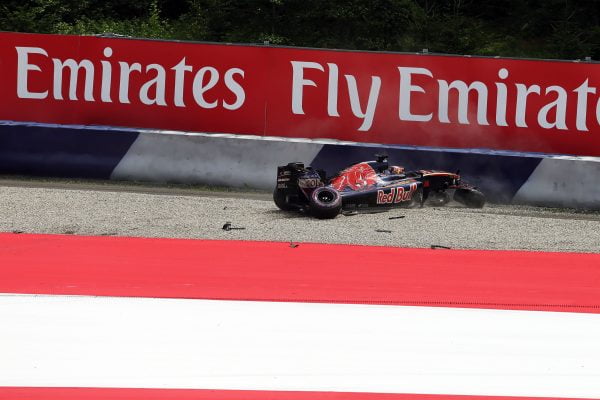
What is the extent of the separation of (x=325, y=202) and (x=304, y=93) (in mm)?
2696

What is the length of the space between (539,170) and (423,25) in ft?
41.4

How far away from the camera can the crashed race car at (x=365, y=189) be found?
398 inches

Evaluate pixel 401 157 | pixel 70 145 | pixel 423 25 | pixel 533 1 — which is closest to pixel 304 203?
pixel 401 157

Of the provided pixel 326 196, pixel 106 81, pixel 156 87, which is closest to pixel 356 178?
pixel 326 196

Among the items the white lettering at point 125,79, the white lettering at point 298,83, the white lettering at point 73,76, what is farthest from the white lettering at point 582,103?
the white lettering at point 73,76

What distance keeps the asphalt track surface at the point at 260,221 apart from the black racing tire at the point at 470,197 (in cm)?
15

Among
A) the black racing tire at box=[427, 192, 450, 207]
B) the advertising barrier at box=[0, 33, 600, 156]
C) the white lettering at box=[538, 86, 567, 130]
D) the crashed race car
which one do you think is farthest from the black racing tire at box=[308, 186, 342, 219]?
the white lettering at box=[538, 86, 567, 130]

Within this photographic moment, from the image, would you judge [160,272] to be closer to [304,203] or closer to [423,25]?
[304,203]

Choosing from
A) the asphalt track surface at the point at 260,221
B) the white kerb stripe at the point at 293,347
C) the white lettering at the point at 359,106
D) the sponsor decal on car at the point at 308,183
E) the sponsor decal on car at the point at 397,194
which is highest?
the white lettering at the point at 359,106

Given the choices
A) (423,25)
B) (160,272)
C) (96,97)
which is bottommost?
(160,272)

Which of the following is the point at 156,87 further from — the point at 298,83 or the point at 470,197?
the point at 470,197

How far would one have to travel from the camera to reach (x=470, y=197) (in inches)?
Answer: 445

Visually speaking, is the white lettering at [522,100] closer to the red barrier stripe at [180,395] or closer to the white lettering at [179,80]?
the white lettering at [179,80]

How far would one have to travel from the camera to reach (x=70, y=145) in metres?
12.5
